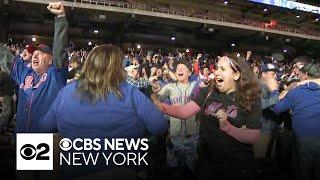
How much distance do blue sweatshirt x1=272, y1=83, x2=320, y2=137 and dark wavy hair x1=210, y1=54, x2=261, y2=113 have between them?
710 mm

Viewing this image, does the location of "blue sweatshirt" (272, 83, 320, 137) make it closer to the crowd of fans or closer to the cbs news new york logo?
the crowd of fans

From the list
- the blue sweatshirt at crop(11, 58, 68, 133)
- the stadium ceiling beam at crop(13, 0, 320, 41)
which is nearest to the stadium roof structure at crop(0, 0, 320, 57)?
the stadium ceiling beam at crop(13, 0, 320, 41)

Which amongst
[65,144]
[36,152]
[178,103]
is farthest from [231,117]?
[36,152]

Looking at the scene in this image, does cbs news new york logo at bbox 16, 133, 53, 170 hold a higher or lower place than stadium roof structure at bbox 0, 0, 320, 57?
lower

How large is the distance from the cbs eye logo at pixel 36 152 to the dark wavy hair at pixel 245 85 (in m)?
1.23

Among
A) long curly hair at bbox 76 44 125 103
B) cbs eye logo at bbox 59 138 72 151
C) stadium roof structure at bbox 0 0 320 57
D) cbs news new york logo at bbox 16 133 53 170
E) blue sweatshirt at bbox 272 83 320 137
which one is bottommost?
cbs news new york logo at bbox 16 133 53 170

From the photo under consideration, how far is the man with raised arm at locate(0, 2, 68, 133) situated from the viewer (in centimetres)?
257

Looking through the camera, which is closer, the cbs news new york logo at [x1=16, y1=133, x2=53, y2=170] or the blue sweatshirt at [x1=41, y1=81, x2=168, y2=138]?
the blue sweatshirt at [x1=41, y1=81, x2=168, y2=138]

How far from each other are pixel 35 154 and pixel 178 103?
1.18m

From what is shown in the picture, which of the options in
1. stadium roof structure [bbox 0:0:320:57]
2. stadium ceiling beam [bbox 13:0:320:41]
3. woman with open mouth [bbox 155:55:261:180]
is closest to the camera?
stadium roof structure [bbox 0:0:320:57]

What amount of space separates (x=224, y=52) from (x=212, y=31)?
0.16 metres

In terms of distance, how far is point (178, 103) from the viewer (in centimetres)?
330

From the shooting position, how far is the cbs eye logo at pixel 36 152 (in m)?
2.59

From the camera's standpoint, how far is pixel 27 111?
2.73m
